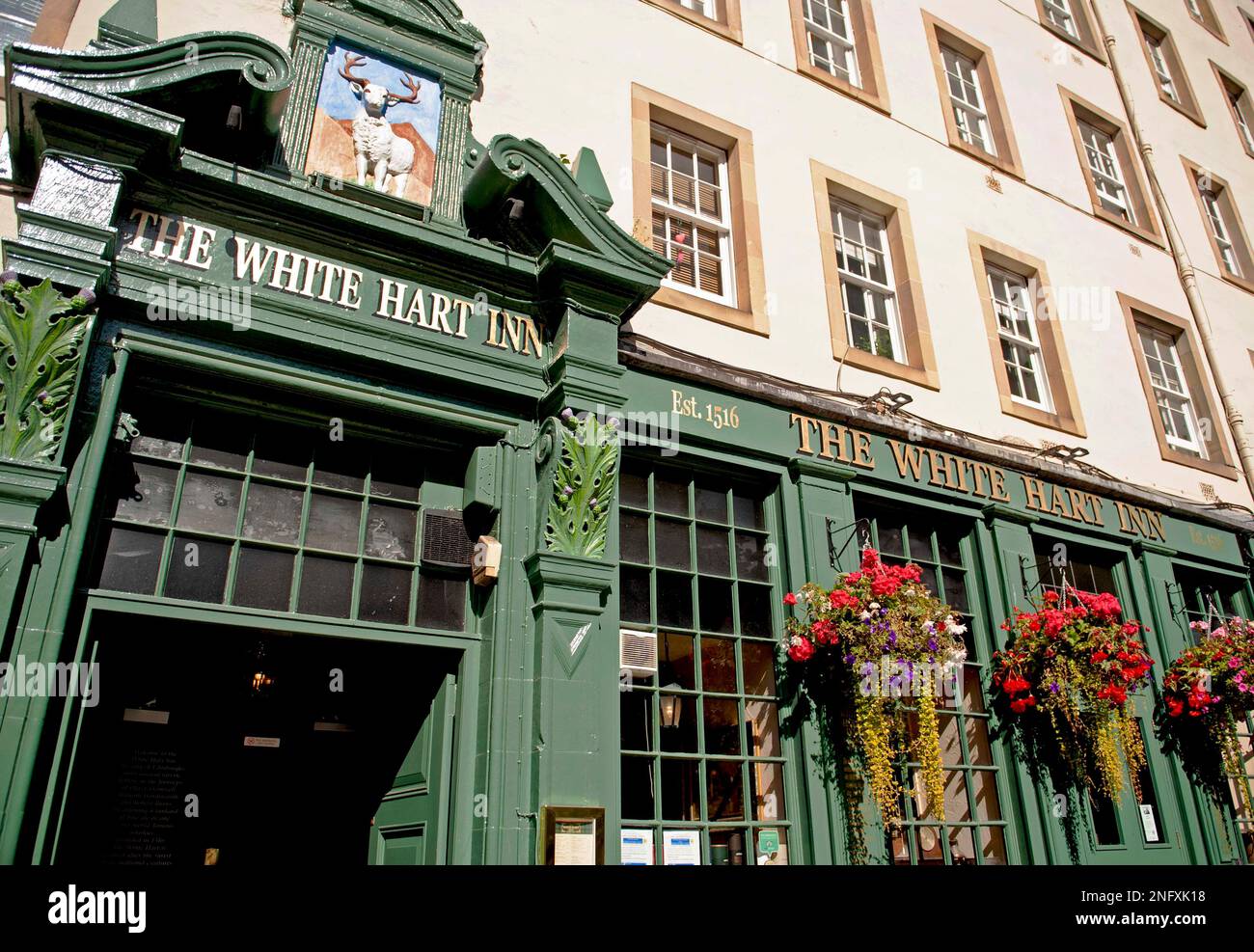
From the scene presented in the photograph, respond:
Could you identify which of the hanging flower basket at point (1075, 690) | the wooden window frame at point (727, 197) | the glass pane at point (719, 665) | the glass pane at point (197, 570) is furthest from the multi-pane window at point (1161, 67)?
the glass pane at point (197, 570)

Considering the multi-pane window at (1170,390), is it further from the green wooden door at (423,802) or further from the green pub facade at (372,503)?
the green wooden door at (423,802)

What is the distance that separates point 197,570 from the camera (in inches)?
227

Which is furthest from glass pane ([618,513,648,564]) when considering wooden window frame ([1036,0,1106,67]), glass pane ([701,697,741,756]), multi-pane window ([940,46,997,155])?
wooden window frame ([1036,0,1106,67])

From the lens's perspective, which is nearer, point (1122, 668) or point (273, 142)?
point (273, 142)

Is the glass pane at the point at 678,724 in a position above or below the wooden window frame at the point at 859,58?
below

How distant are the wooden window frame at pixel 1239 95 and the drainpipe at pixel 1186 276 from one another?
3.86m

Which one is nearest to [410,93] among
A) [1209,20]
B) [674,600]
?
[674,600]

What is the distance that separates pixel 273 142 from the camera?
21.3ft

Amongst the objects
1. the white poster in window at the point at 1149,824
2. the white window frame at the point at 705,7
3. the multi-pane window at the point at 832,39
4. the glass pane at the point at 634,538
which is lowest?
the white poster in window at the point at 1149,824

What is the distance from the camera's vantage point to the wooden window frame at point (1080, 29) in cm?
1407

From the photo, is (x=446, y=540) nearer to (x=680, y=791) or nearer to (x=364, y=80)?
(x=680, y=791)
